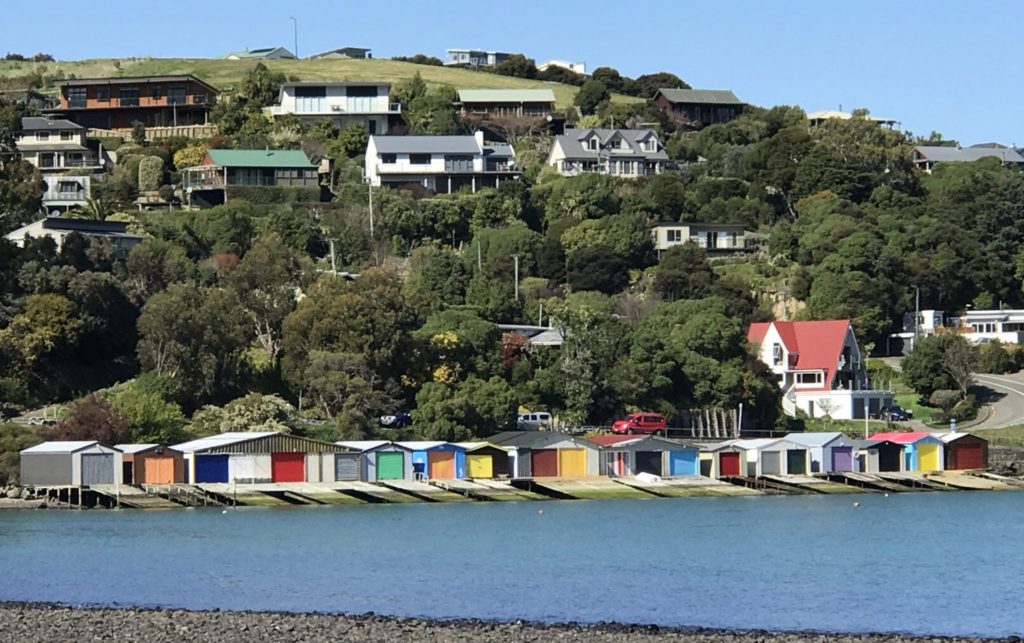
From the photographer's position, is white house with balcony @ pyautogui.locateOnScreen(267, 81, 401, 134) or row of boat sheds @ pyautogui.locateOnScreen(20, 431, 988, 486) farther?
white house with balcony @ pyautogui.locateOnScreen(267, 81, 401, 134)

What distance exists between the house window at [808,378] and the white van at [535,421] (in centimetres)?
1788

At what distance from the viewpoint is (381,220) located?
338 ft

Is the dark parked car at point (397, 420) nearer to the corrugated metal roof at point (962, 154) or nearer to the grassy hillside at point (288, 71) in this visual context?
Answer: the grassy hillside at point (288, 71)

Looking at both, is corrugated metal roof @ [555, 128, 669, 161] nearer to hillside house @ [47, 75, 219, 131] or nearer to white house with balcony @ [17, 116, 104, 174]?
hillside house @ [47, 75, 219, 131]

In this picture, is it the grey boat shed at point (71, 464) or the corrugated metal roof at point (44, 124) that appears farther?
the corrugated metal roof at point (44, 124)

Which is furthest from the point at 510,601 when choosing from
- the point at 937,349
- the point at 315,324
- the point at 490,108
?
the point at 490,108

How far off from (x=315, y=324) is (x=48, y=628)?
151 ft

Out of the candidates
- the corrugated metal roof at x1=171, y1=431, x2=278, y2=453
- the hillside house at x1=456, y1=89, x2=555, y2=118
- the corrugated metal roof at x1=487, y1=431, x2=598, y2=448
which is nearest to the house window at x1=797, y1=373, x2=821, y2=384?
the corrugated metal roof at x1=487, y1=431, x2=598, y2=448

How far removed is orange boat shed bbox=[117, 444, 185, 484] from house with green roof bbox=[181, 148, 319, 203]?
4222cm

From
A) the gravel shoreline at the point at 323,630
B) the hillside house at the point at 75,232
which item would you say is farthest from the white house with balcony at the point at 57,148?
the gravel shoreline at the point at 323,630

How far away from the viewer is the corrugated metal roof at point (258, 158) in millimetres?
110688

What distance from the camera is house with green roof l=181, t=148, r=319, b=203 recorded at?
109688 millimetres

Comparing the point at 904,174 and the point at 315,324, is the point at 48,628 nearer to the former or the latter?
the point at 315,324

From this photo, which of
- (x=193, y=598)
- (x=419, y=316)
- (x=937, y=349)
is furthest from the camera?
(x=937, y=349)
